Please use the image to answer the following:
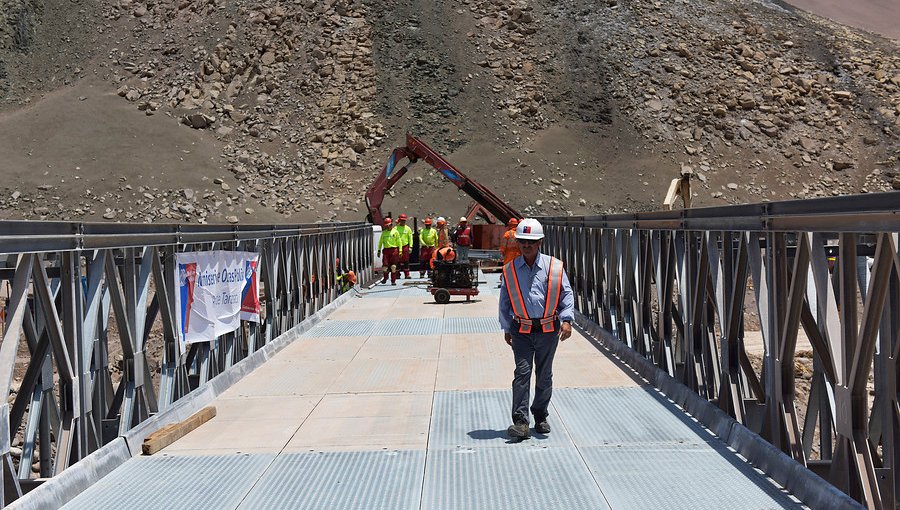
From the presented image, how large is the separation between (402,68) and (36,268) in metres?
55.8

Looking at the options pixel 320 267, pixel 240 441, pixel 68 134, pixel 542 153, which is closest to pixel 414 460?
pixel 240 441

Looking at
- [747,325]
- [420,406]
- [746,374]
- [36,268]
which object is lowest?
[747,325]

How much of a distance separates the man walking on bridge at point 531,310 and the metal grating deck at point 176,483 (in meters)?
2.01

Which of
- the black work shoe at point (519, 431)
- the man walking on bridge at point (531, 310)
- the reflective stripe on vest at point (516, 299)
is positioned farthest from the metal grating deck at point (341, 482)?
the reflective stripe on vest at point (516, 299)

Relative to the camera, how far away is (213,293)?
928 centimetres

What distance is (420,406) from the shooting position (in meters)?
8.41

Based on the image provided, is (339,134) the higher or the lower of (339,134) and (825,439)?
the higher

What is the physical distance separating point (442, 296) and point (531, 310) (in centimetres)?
1129

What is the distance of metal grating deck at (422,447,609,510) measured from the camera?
5527mm

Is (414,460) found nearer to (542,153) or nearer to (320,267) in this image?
(320,267)

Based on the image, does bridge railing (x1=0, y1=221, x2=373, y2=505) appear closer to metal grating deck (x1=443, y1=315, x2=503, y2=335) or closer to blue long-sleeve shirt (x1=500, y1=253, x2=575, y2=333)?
blue long-sleeve shirt (x1=500, y1=253, x2=575, y2=333)

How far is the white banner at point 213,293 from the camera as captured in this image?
8.41 meters

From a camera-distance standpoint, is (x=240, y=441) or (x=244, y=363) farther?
(x=244, y=363)

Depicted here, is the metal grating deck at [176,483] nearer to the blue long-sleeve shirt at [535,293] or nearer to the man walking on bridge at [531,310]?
the man walking on bridge at [531,310]
